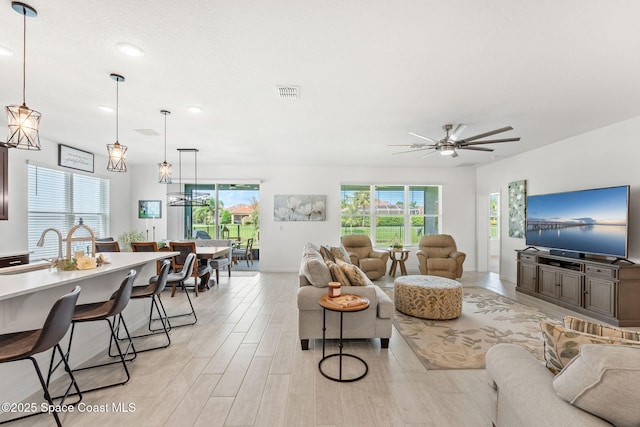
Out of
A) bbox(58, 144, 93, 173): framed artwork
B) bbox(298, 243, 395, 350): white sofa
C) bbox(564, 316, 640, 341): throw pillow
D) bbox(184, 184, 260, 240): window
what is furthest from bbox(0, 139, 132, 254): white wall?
bbox(564, 316, 640, 341): throw pillow

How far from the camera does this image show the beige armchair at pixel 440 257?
5543 mm

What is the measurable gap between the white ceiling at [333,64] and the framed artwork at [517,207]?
1.63m

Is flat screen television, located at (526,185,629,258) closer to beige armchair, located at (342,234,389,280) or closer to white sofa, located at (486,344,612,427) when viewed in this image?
beige armchair, located at (342,234,389,280)

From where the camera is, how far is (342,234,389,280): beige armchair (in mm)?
5707

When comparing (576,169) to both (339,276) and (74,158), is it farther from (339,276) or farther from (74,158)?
(74,158)

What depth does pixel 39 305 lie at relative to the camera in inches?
83.2

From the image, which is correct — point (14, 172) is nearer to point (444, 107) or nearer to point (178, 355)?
point (178, 355)

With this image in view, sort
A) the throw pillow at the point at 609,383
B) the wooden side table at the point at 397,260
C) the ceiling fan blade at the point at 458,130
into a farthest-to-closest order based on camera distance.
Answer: the wooden side table at the point at 397,260, the ceiling fan blade at the point at 458,130, the throw pillow at the point at 609,383

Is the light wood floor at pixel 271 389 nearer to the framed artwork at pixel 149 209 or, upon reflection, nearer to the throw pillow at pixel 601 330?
the throw pillow at pixel 601 330

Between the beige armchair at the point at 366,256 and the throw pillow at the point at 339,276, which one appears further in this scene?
the beige armchair at the point at 366,256

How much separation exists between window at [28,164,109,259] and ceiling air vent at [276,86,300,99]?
157 inches

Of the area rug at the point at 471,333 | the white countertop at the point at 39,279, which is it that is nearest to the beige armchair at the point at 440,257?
the area rug at the point at 471,333

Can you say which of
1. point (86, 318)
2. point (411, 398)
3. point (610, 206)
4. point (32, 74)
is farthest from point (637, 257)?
point (32, 74)

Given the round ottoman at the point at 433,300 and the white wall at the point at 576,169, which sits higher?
the white wall at the point at 576,169
